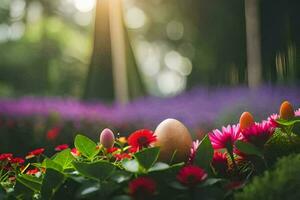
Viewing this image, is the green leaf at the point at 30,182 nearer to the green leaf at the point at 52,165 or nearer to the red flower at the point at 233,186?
the green leaf at the point at 52,165

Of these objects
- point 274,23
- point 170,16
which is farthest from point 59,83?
point 274,23

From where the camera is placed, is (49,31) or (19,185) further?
(49,31)

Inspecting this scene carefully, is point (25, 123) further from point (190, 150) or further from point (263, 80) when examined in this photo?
point (190, 150)

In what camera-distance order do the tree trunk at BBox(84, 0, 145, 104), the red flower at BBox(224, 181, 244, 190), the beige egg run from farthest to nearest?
the tree trunk at BBox(84, 0, 145, 104) → the beige egg → the red flower at BBox(224, 181, 244, 190)

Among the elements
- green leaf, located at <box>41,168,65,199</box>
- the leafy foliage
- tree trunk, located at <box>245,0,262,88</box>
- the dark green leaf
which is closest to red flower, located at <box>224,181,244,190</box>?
the leafy foliage

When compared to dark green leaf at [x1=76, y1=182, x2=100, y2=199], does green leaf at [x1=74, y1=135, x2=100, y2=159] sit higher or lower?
higher

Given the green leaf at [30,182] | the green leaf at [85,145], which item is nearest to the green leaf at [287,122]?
the green leaf at [85,145]

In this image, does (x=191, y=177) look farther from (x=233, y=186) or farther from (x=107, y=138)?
(x=107, y=138)

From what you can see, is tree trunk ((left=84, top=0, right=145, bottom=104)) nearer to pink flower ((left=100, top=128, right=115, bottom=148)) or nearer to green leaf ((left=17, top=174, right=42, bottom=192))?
pink flower ((left=100, top=128, right=115, bottom=148))
